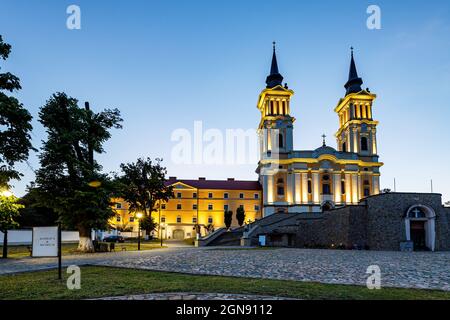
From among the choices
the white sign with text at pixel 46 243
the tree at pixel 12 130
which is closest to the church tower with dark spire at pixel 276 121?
the tree at pixel 12 130

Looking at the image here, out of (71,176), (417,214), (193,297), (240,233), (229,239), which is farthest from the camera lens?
(240,233)

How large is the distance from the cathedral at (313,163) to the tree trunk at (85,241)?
124 feet

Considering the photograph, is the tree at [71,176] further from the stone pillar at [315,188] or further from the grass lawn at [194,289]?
the stone pillar at [315,188]

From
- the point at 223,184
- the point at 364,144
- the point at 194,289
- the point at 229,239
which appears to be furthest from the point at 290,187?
the point at 194,289

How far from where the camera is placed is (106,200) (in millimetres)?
27062

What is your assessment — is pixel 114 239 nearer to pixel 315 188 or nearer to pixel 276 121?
pixel 315 188

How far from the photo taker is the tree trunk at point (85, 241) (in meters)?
26.7

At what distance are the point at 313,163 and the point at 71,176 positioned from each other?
148 feet

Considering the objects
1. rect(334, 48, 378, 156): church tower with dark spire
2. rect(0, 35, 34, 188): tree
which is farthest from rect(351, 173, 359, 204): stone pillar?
rect(0, 35, 34, 188): tree

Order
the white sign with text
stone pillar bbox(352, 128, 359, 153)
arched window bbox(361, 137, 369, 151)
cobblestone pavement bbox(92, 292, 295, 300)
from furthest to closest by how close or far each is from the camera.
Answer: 1. arched window bbox(361, 137, 369, 151)
2. stone pillar bbox(352, 128, 359, 153)
3. the white sign with text
4. cobblestone pavement bbox(92, 292, 295, 300)

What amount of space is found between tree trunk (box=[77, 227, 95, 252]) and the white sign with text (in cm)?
1616

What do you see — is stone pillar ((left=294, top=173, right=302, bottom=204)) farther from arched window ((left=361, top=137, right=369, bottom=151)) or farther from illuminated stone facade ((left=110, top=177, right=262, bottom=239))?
arched window ((left=361, top=137, right=369, bottom=151))

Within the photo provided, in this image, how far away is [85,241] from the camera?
2688 centimetres

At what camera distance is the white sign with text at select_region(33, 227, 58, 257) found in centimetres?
1142
